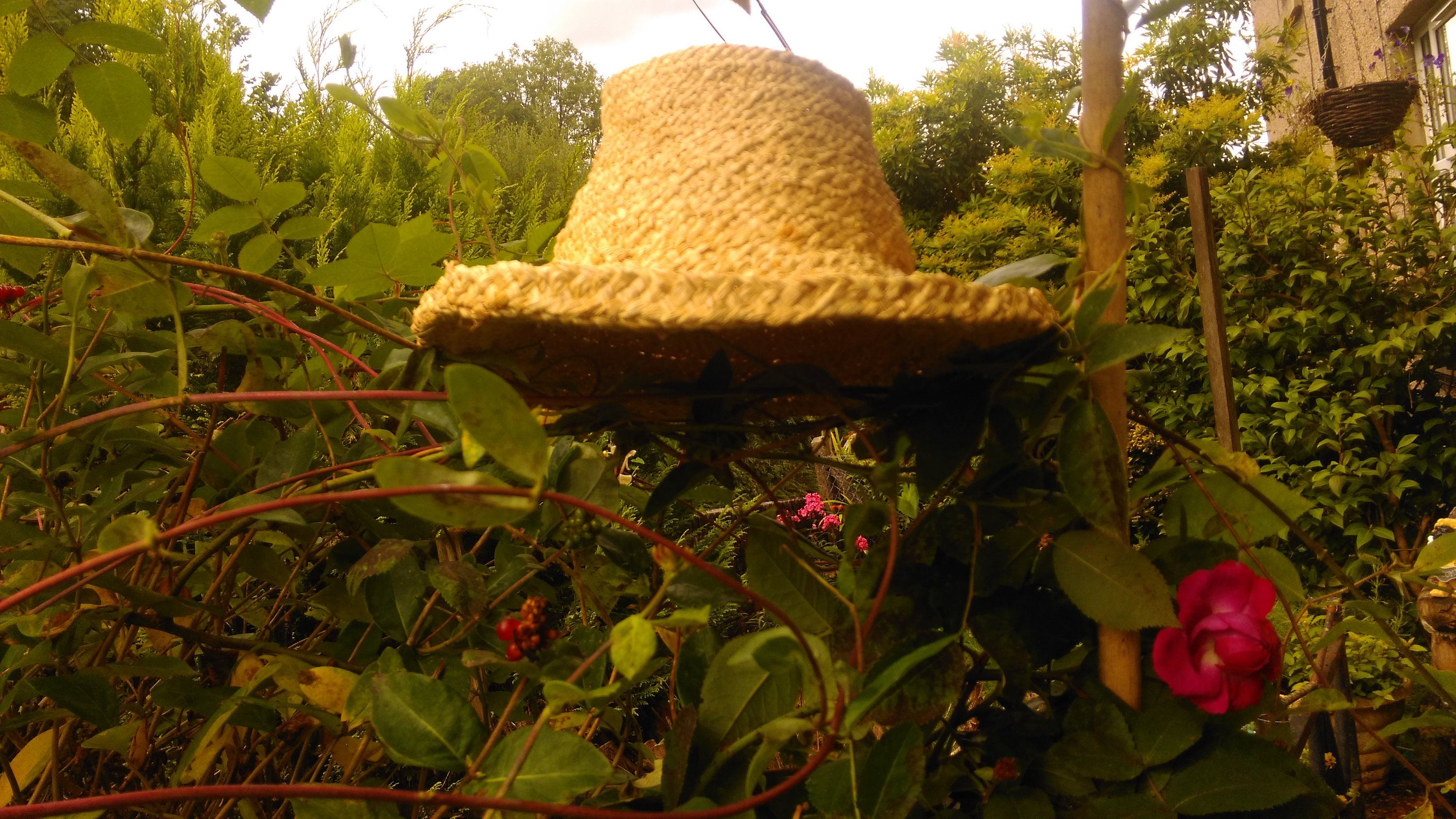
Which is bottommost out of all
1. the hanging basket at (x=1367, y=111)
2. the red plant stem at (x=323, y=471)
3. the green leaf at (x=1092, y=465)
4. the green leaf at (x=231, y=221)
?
the green leaf at (x=1092, y=465)

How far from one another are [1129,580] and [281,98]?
2.01 m

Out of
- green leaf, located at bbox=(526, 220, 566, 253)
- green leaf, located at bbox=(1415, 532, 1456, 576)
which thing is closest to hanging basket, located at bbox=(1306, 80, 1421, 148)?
green leaf, located at bbox=(1415, 532, 1456, 576)

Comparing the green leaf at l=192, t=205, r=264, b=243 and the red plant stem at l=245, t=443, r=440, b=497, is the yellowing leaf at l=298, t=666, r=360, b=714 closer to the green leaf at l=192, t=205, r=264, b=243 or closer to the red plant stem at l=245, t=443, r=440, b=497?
the red plant stem at l=245, t=443, r=440, b=497

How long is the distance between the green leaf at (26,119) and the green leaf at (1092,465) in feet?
1.95

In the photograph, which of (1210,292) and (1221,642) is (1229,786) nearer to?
(1221,642)

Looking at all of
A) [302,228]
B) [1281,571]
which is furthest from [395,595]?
[1281,571]

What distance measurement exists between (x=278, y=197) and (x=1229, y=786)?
638 mm

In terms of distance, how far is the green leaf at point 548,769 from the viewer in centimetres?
33

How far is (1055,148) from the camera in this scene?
0.40 m

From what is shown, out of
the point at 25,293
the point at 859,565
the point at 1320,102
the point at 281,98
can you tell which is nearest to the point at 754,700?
the point at 859,565

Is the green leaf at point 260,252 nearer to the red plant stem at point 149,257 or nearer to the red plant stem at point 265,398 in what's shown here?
the red plant stem at point 149,257

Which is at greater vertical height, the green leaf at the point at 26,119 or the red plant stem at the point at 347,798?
the green leaf at the point at 26,119

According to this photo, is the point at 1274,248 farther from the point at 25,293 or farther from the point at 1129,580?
the point at 25,293

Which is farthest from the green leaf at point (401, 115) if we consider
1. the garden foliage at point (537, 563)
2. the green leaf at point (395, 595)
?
the green leaf at point (395, 595)
